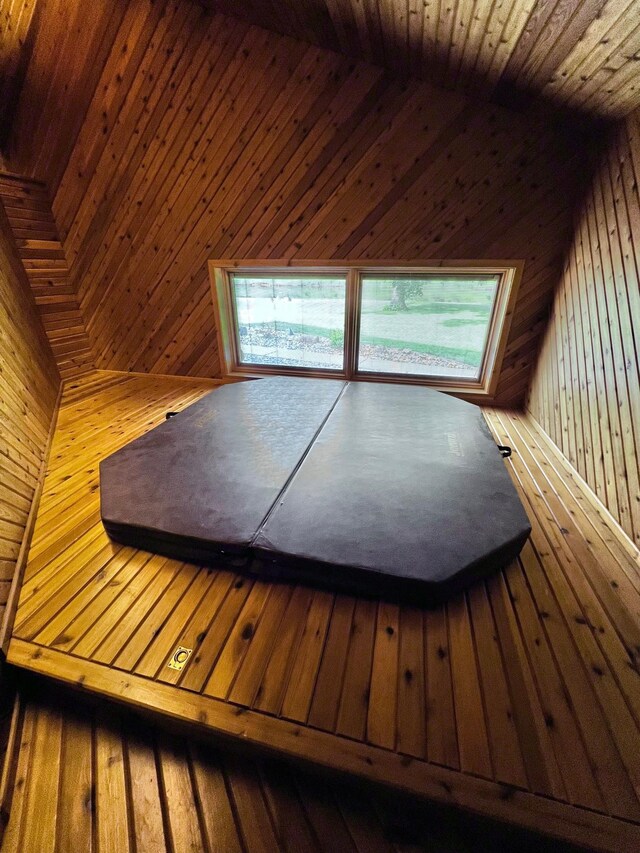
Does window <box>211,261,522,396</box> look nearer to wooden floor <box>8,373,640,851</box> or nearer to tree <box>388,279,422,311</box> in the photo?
tree <box>388,279,422,311</box>

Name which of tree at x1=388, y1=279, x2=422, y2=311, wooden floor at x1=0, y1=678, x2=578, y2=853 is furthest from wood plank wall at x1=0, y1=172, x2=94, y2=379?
wooden floor at x1=0, y1=678, x2=578, y2=853

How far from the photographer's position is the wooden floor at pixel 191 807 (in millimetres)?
805

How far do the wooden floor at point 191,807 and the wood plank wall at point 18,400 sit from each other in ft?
1.82

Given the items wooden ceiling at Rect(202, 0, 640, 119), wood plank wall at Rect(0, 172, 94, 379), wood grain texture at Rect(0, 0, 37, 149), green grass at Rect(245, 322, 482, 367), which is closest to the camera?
wooden ceiling at Rect(202, 0, 640, 119)

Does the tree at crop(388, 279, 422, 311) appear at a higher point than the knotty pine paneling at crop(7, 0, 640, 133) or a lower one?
lower

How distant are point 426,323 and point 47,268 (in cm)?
415

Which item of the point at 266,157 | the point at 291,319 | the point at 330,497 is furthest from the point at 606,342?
the point at 266,157

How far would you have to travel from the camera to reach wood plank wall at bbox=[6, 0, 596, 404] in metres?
2.46

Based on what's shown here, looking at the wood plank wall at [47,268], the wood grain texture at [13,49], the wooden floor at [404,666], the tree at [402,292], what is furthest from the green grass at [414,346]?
the wood grain texture at [13,49]

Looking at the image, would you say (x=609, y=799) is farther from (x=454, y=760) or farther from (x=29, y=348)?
(x=29, y=348)

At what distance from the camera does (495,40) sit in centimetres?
159

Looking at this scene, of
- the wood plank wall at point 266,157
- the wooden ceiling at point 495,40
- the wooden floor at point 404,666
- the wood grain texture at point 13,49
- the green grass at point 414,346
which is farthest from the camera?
the green grass at point 414,346

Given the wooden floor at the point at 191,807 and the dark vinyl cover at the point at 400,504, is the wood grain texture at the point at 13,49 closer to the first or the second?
the dark vinyl cover at the point at 400,504

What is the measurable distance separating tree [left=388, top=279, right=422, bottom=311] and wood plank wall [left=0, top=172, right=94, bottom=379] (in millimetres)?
3705
